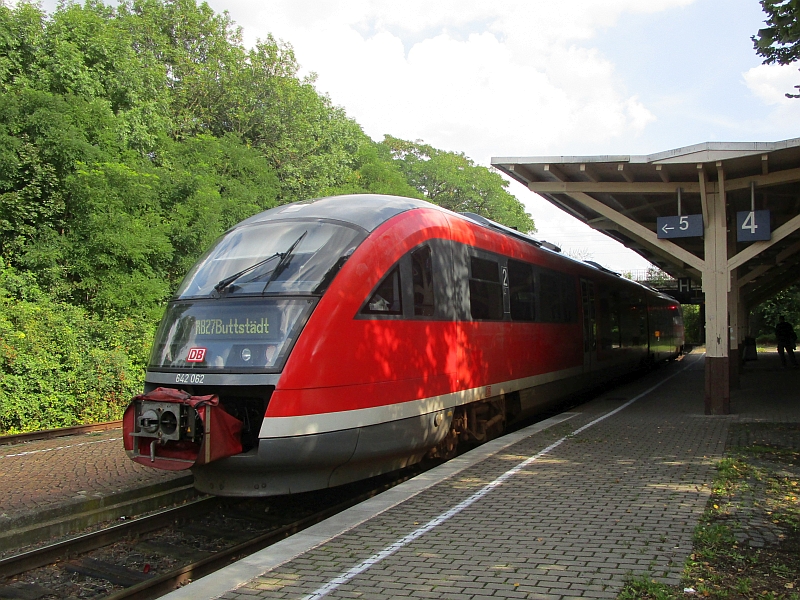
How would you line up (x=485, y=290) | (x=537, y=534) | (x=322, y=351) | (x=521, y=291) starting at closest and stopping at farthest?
(x=537, y=534), (x=322, y=351), (x=485, y=290), (x=521, y=291)

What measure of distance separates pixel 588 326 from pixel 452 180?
37616 millimetres

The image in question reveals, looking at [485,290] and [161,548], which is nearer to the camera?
[161,548]

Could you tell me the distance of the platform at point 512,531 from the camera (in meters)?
4.48

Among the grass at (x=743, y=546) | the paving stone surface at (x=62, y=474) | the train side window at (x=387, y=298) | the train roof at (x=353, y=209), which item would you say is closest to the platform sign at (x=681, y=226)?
the grass at (x=743, y=546)

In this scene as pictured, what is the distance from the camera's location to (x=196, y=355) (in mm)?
6879

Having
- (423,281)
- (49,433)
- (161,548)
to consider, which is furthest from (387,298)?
(49,433)

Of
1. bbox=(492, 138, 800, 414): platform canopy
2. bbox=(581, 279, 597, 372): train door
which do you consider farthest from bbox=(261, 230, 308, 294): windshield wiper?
bbox=(581, 279, 597, 372): train door

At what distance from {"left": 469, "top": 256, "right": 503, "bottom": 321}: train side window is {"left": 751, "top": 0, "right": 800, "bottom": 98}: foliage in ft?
13.4

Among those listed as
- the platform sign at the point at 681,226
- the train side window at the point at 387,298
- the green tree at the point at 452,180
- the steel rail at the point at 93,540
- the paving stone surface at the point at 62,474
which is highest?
the green tree at the point at 452,180

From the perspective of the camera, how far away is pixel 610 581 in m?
4.39

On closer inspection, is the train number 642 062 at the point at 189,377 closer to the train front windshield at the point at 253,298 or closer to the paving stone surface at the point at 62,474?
the train front windshield at the point at 253,298

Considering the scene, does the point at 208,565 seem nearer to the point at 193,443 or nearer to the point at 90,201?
the point at 193,443

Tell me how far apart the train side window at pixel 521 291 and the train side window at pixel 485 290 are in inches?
22.7

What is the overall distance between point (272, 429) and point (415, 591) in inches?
92.0
